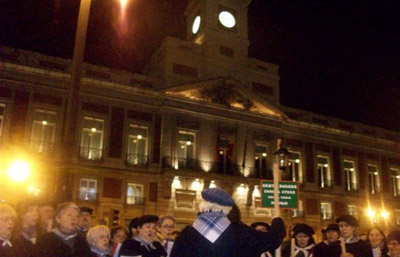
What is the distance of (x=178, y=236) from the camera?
3.64 metres

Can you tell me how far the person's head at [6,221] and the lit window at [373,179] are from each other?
3192 cm

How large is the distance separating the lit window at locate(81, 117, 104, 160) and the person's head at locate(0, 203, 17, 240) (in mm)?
19115

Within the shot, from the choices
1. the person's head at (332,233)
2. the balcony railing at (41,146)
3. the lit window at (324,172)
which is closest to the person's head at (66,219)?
the person's head at (332,233)

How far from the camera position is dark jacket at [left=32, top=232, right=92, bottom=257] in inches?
166

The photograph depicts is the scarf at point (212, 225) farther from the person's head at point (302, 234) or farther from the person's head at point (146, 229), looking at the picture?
the person's head at point (302, 234)

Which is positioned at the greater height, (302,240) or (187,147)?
(187,147)

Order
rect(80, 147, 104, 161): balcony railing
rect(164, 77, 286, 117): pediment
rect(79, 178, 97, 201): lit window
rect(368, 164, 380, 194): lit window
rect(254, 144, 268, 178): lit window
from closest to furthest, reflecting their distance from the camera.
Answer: rect(79, 178, 97, 201): lit window, rect(80, 147, 104, 161): balcony railing, rect(164, 77, 286, 117): pediment, rect(254, 144, 268, 178): lit window, rect(368, 164, 380, 194): lit window

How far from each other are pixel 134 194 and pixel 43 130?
6.33m

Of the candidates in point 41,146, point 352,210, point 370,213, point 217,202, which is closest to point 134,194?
point 41,146

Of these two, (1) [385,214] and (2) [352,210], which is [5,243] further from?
(1) [385,214]

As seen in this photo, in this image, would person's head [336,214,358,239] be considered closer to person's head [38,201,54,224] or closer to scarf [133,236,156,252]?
scarf [133,236,156,252]

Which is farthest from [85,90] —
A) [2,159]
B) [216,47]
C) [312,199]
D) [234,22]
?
[312,199]

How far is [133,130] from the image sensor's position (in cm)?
2498

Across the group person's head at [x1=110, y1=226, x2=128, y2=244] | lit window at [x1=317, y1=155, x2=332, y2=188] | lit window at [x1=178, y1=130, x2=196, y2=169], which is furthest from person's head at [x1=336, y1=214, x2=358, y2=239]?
lit window at [x1=317, y1=155, x2=332, y2=188]
